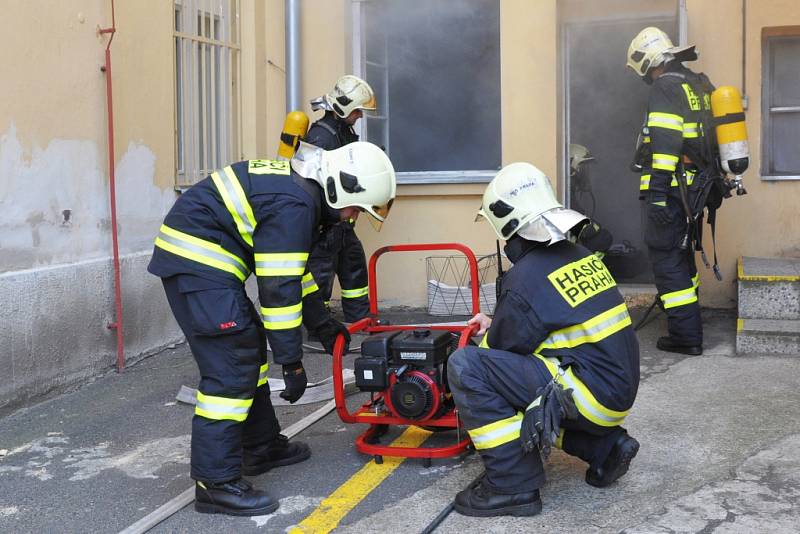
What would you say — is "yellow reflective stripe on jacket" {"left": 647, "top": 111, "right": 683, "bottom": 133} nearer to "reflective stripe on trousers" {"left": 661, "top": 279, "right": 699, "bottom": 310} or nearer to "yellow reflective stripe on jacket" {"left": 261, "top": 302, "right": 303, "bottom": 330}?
"reflective stripe on trousers" {"left": 661, "top": 279, "right": 699, "bottom": 310}

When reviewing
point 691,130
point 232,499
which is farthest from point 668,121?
point 232,499

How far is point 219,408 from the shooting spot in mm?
3871

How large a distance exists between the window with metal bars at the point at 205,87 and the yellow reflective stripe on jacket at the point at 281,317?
3801 millimetres

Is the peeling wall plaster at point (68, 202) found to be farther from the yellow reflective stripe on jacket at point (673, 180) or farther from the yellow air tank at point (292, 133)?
the yellow reflective stripe on jacket at point (673, 180)

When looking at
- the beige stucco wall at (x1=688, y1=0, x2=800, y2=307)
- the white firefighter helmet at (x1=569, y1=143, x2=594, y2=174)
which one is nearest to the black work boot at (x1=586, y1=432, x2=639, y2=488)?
the beige stucco wall at (x1=688, y1=0, x2=800, y2=307)

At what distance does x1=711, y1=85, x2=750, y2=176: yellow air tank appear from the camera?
6391mm

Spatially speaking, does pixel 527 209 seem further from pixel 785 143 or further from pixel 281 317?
pixel 785 143

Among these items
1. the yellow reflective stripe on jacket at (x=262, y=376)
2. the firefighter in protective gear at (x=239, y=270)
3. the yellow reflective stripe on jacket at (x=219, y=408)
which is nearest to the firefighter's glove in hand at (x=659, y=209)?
the firefighter in protective gear at (x=239, y=270)

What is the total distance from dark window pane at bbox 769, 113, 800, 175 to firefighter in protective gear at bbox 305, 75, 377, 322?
11.2 ft

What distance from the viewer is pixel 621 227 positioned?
31.1 feet

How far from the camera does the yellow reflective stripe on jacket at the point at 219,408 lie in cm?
387

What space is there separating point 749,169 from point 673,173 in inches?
59.4

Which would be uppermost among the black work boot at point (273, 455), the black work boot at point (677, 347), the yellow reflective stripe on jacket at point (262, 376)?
the yellow reflective stripe on jacket at point (262, 376)

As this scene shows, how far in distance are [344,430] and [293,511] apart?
1125 millimetres
